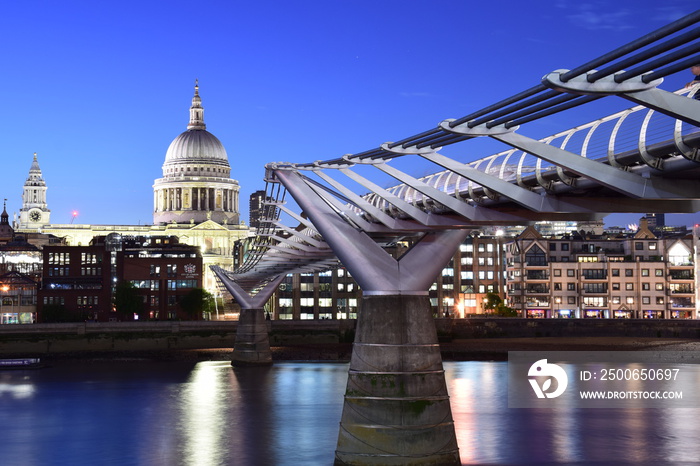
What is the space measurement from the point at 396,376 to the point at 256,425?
19.9 meters

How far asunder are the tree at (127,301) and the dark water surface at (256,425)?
142 ft

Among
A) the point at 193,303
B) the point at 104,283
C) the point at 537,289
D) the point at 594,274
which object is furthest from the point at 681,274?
the point at 104,283

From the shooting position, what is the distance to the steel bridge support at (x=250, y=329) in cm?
7444

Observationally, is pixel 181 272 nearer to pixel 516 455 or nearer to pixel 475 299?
pixel 475 299

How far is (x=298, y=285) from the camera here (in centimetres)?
11512

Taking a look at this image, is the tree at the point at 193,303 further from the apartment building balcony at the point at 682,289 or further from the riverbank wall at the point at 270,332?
the apartment building balcony at the point at 682,289

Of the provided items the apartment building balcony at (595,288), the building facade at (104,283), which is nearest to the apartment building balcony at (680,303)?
the apartment building balcony at (595,288)

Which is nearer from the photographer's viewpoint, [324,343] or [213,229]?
[324,343]

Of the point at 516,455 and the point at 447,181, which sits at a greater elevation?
the point at 447,181

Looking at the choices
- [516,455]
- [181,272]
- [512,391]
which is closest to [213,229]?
[181,272]

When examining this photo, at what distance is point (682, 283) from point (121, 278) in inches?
2458

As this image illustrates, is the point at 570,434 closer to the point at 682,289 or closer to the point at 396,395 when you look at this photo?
the point at 396,395

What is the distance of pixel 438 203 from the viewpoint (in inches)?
1003

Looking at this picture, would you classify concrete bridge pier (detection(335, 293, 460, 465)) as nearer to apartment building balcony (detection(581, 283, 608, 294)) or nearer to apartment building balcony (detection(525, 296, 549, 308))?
apartment building balcony (detection(581, 283, 608, 294))
